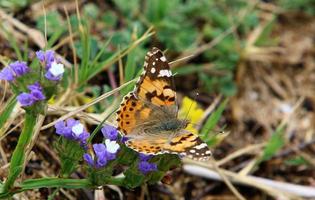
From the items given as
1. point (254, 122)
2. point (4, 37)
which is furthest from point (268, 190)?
point (4, 37)

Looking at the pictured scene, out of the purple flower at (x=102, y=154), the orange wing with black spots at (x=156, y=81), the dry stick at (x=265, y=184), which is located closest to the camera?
the purple flower at (x=102, y=154)

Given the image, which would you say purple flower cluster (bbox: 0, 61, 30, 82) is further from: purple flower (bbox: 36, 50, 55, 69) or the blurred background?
the blurred background

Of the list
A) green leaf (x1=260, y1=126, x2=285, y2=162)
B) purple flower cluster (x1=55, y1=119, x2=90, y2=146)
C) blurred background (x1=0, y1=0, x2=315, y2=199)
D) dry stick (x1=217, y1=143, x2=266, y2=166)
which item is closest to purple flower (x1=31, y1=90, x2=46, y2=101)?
purple flower cluster (x1=55, y1=119, x2=90, y2=146)

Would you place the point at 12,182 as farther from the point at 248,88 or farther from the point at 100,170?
the point at 248,88

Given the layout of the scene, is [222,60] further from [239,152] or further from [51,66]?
[51,66]

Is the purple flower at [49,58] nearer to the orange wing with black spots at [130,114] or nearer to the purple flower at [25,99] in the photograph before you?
the purple flower at [25,99]

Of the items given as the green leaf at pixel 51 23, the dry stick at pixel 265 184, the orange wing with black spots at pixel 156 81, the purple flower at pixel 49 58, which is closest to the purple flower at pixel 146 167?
the orange wing with black spots at pixel 156 81
